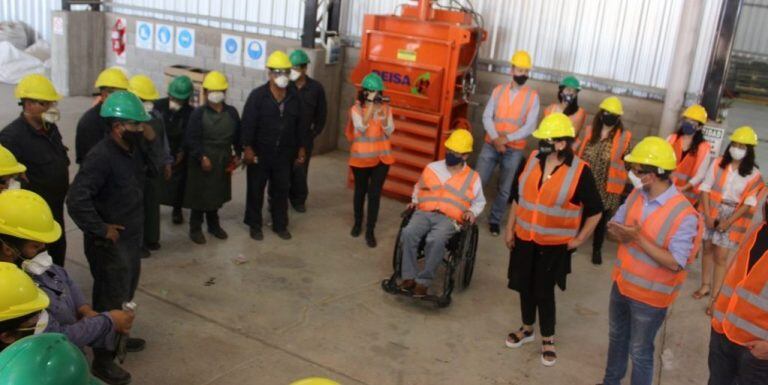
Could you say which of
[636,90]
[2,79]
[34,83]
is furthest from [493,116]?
[2,79]

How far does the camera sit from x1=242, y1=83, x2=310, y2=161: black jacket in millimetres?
6375

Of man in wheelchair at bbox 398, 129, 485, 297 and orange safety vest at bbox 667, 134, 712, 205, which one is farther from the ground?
orange safety vest at bbox 667, 134, 712, 205

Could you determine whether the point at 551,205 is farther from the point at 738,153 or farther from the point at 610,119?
the point at 610,119

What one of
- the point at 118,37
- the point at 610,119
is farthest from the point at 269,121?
the point at 118,37

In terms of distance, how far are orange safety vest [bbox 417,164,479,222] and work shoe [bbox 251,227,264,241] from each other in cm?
182

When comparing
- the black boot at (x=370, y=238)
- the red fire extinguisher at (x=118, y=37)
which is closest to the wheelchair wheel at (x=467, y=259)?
the black boot at (x=370, y=238)

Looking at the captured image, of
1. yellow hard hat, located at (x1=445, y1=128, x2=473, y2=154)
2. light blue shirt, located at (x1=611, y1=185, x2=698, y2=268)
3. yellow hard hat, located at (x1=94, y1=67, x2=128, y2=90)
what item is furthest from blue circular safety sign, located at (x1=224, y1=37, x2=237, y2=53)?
light blue shirt, located at (x1=611, y1=185, x2=698, y2=268)

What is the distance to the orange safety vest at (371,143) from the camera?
6785 millimetres

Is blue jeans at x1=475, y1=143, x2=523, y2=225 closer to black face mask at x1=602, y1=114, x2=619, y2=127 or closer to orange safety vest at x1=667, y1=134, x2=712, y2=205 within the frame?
black face mask at x1=602, y1=114, x2=619, y2=127

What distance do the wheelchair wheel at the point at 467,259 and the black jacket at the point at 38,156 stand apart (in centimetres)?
307

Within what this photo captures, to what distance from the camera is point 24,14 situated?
44.1 feet

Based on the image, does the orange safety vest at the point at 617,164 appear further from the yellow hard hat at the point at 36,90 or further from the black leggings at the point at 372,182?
the yellow hard hat at the point at 36,90

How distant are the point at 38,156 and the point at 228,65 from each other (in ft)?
20.1

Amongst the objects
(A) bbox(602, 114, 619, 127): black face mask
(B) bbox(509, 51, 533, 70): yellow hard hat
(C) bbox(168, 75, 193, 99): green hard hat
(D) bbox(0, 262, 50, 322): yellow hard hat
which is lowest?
(D) bbox(0, 262, 50, 322): yellow hard hat
